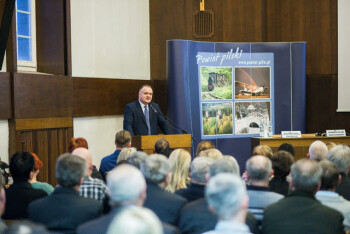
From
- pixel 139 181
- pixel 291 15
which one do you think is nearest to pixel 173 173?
pixel 139 181

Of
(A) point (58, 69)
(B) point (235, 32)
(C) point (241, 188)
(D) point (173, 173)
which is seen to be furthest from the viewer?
(B) point (235, 32)

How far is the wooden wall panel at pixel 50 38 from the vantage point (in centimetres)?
776

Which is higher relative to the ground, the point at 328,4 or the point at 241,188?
the point at 328,4

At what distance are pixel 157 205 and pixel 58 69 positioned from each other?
5.24 m

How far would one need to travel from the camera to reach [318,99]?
9.91 metres

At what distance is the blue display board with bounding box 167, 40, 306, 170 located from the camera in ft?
28.7

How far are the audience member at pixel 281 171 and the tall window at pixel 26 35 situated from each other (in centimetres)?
475

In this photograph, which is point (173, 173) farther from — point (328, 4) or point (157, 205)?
point (328, 4)

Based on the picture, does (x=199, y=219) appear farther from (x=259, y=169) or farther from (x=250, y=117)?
(x=250, y=117)

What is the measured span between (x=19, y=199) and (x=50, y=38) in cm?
479

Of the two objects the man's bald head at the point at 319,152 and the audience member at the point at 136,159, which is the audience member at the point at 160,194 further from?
the man's bald head at the point at 319,152

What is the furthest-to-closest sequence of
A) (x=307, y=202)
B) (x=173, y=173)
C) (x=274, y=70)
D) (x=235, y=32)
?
(x=235, y=32)
(x=274, y=70)
(x=173, y=173)
(x=307, y=202)

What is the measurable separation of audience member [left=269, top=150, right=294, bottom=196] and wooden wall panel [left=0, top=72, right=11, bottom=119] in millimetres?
4065

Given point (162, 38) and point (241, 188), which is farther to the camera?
point (162, 38)
